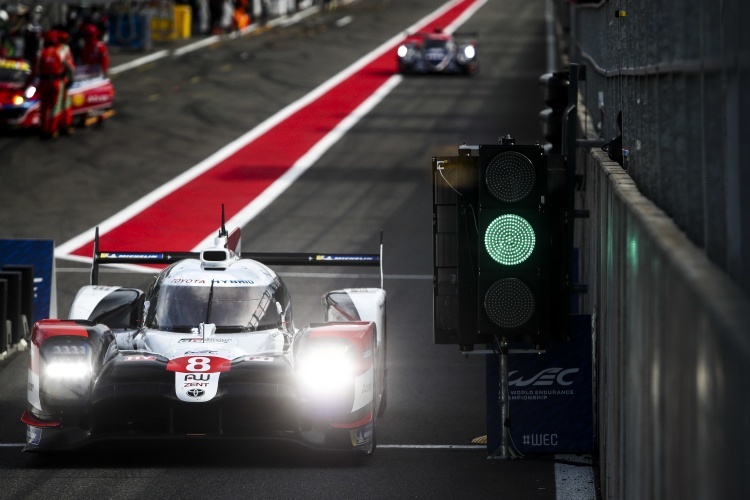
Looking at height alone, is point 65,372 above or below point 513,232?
below

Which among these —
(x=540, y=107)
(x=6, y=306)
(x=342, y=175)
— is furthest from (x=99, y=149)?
(x=6, y=306)

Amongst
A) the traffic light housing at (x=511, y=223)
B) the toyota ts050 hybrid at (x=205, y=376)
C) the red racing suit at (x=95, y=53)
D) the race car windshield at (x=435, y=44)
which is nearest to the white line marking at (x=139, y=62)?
the red racing suit at (x=95, y=53)

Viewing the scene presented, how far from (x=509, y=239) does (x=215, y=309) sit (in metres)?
2.66

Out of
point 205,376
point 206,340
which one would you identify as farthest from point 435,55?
point 205,376

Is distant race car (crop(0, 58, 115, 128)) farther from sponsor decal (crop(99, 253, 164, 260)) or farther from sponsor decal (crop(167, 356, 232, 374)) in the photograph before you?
sponsor decal (crop(167, 356, 232, 374))

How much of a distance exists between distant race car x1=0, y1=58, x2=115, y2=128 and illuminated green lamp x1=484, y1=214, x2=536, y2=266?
21036 millimetres

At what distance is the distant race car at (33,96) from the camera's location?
28969 millimetres

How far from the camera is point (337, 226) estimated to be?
22.0m

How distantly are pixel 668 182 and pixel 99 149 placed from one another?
2351 centimetres

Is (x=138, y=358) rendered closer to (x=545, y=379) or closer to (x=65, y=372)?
(x=65, y=372)

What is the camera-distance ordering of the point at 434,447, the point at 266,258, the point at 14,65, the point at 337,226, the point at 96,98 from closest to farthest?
the point at 434,447 → the point at 266,258 → the point at 337,226 → the point at 14,65 → the point at 96,98

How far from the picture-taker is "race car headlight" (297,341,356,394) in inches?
394

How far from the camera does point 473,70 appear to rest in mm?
41344

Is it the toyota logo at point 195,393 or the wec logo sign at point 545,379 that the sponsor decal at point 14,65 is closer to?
the toyota logo at point 195,393
